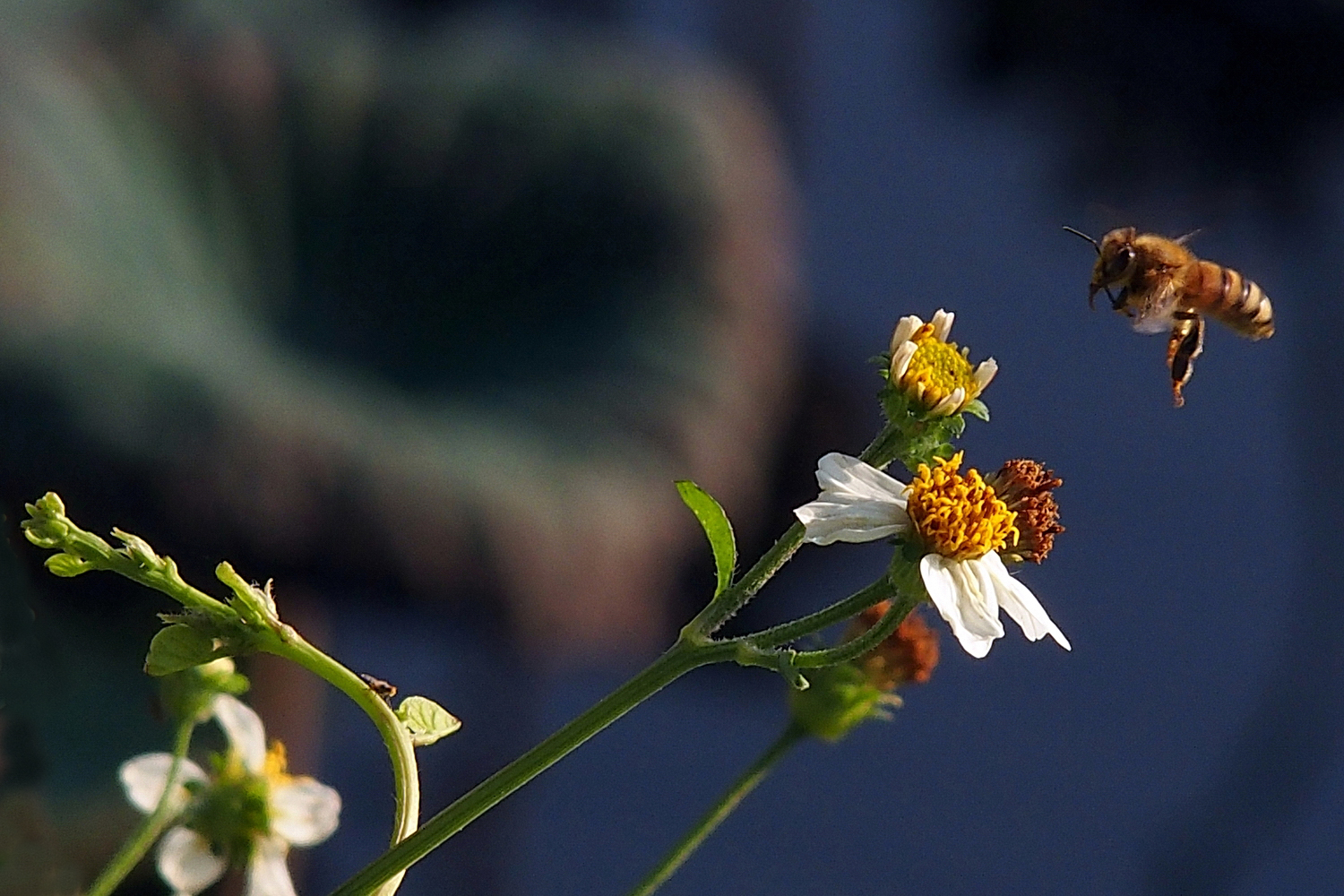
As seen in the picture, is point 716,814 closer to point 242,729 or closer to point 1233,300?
point 242,729

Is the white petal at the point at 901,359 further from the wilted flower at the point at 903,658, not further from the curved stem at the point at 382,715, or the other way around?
the curved stem at the point at 382,715

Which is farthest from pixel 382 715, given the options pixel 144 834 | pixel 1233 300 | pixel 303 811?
pixel 1233 300

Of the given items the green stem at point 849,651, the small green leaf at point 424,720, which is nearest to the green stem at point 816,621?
the green stem at point 849,651

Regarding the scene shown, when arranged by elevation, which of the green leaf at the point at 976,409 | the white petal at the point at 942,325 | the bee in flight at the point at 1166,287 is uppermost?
the bee in flight at the point at 1166,287

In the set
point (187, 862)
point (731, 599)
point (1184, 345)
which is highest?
point (1184, 345)

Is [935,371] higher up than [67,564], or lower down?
higher up

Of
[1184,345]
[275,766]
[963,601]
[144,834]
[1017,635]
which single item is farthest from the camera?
[1017,635]
